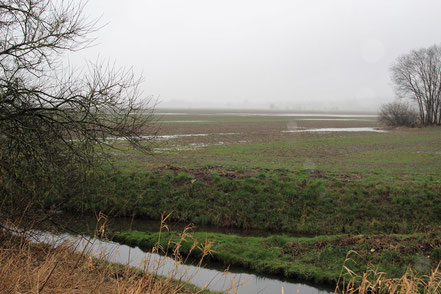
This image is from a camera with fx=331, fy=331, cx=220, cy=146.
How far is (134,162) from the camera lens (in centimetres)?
2152

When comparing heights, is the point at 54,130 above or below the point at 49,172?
above

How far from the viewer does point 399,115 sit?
5744 centimetres

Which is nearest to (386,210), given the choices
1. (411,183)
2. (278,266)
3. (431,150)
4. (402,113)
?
(411,183)

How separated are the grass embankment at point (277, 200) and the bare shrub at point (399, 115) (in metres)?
45.5

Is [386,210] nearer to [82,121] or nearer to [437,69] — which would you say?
[82,121]

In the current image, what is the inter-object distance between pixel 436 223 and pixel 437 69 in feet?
181

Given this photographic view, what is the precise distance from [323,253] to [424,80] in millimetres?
60466

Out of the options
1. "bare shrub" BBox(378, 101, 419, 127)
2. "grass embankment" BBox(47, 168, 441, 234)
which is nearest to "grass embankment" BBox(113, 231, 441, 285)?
"grass embankment" BBox(47, 168, 441, 234)

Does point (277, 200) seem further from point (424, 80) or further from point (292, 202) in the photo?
point (424, 80)

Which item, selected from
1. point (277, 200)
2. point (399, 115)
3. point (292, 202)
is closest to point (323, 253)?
point (292, 202)

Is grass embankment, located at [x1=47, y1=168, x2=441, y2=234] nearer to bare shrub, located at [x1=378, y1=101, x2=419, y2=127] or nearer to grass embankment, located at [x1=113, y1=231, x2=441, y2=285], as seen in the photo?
grass embankment, located at [x1=113, y1=231, x2=441, y2=285]

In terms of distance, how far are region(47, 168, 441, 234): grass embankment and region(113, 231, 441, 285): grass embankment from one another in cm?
225

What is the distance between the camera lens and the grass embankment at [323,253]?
32.3 feet

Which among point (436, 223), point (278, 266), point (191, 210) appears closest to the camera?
point (278, 266)
